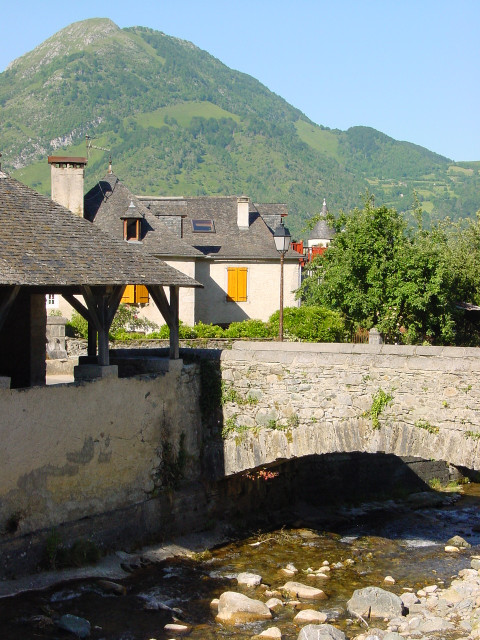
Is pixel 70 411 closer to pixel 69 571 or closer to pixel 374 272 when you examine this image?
pixel 69 571

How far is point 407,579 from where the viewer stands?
1291 cm

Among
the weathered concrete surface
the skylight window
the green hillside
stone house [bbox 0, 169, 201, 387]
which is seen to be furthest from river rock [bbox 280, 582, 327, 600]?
the green hillside

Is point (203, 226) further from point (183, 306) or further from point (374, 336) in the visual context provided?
point (374, 336)

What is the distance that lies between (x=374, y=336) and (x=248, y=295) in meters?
10.0

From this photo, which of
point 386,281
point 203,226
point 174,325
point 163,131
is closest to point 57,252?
point 174,325

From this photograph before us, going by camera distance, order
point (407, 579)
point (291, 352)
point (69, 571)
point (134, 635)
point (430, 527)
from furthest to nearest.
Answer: point (430, 527), point (291, 352), point (407, 579), point (69, 571), point (134, 635)

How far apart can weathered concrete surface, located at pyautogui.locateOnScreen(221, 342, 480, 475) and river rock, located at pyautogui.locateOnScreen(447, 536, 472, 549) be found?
8.29ft

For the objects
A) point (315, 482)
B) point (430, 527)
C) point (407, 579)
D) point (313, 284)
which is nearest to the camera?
point (407, 579)

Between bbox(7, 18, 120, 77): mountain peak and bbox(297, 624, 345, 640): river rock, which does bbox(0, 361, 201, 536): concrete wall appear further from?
bbox(7, 18, 120, 77): mountain peak

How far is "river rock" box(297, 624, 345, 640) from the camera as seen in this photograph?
33.2 ft

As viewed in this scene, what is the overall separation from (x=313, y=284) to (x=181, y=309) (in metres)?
5.43

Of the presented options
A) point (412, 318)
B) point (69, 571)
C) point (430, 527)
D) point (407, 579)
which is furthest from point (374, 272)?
point (69, 571)

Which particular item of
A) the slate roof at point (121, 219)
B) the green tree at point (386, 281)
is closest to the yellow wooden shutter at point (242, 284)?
the slate roof at point (121, 219)

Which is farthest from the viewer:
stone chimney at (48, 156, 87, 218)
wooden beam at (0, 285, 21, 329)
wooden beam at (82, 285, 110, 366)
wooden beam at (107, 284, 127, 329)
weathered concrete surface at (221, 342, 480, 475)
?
stone chimney at (48, 156, 87, 218)
